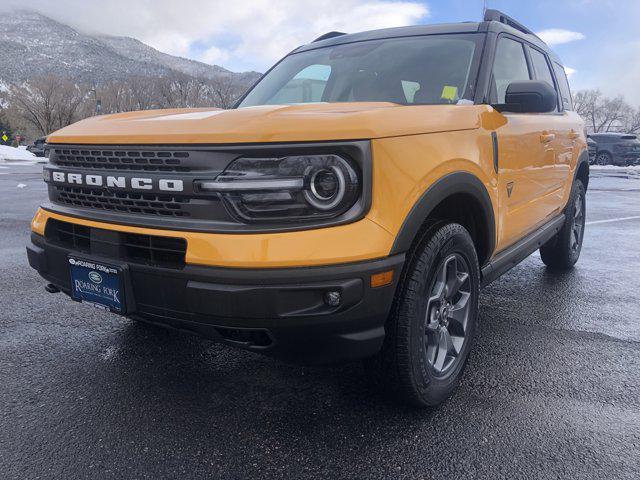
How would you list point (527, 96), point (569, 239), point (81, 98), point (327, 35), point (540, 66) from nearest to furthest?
point (527, 96), point (327, 35), point (540, 66), point (569, 239), point (81, 98)

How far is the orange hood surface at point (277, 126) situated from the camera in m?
1.94

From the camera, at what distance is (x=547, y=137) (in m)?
3.68

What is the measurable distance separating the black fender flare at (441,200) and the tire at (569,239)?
2.41 metres

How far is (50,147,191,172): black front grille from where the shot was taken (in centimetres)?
205

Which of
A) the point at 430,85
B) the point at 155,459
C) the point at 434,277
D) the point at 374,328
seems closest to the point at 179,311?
the point at 155,459

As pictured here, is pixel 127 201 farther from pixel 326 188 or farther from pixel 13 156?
pixel 13 156

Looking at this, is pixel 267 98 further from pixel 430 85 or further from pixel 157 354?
pixel 157 354

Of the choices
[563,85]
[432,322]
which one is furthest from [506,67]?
[563,85]

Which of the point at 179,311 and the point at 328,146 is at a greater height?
the point at 328,146

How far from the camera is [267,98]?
358cm

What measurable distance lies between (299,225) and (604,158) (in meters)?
29.8

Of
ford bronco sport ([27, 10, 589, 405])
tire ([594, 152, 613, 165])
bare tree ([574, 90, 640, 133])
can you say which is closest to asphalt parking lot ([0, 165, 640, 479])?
ford bronco sport ([27, 10, 589, 405])

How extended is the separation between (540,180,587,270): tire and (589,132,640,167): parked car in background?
972 inches

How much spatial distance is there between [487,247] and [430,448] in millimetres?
1163
